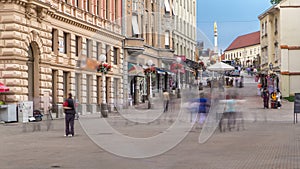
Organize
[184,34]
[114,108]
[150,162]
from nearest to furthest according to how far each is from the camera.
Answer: [184,34]
[150,162]
[114,108]

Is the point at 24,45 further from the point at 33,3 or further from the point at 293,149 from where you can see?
the point at 293,149

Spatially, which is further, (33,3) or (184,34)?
(33,3)

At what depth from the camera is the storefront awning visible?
631 inches

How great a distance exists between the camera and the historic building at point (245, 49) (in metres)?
172

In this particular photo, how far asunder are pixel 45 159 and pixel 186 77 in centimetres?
449

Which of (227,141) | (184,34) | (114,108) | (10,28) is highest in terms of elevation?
(10,28)

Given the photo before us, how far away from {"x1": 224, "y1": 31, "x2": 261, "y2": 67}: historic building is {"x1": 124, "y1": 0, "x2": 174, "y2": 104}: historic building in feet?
494

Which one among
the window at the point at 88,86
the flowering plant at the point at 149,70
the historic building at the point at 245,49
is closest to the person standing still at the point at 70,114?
the window at the point at 88,86

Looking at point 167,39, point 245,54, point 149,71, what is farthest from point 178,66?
point 245,54

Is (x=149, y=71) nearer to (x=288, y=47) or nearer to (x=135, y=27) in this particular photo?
(x=135, y=27)

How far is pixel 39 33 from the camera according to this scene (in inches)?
1538

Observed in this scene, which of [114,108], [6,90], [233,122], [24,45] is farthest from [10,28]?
[114,108]

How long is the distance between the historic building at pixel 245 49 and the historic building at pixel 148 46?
150708 mm

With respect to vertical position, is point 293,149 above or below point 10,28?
below
